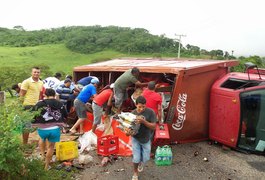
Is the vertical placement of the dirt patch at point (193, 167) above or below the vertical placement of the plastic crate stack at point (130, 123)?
below

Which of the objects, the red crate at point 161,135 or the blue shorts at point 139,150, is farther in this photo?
the red crate at point 161,135

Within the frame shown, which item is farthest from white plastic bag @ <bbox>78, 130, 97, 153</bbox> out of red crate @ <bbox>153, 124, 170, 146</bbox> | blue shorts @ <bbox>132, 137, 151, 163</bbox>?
blue shorts @ <bbox>132, 137, 151, 163</bbox>

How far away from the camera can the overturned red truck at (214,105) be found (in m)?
7.76

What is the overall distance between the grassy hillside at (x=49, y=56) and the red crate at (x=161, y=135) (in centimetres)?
5218

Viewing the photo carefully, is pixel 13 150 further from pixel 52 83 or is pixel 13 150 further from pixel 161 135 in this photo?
pixel 52 83

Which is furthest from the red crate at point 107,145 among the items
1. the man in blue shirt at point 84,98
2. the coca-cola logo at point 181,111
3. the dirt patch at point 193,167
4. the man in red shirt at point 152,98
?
the man in blue shirt at point 84,98

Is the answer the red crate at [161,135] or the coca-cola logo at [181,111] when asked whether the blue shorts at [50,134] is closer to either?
the red crate at [161,135]

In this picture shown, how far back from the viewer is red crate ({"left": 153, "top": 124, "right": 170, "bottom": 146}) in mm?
7516

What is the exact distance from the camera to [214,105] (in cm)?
848

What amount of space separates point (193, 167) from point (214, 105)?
1.96 metres

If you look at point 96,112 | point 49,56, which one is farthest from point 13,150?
point 49,56

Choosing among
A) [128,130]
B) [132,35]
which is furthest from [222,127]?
[132,35]

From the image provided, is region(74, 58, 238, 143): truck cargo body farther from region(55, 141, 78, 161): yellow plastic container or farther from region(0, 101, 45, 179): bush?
region(0, 101, 45, 179): bush

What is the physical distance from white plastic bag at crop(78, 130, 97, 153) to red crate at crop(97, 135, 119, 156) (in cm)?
64
